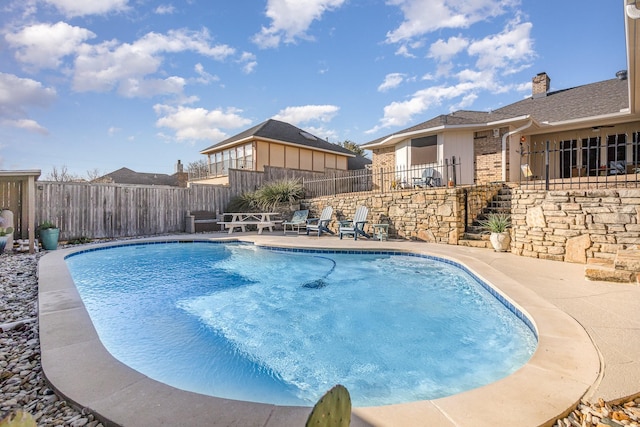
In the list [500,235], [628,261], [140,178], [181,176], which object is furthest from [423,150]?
[140,178]

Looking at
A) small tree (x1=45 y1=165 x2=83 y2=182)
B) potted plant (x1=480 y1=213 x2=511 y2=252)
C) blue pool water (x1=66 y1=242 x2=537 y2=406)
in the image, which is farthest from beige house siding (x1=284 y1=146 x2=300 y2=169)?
small tree (x1=45 y1=165 x2=83 y2=182)

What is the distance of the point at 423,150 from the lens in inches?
588

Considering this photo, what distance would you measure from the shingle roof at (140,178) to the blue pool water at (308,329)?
20546mm

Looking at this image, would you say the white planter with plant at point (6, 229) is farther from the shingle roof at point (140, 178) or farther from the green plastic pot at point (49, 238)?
the shingle roof at point (140, 178)

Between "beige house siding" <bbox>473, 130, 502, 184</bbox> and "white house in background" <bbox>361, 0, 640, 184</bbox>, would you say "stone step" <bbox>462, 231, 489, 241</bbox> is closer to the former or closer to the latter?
"white house in background" <bbox>361, 0, 640, 184</bbox>

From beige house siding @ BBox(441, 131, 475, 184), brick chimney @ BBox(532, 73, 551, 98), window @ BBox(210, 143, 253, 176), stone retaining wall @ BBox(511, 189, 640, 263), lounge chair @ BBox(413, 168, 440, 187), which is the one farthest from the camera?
window @ BBox(210, 143, 253, 176)

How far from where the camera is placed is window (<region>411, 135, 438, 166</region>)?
12713 millimetres

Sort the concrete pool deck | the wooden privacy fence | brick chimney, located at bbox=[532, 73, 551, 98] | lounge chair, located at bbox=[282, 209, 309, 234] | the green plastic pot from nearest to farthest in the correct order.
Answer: the concrete pool deck < the green plastic pot < the wooden privacy fence < lounge chair, located at bbox=[282, 209, 309, 234] < brick chimney, located at bbox=[532, 73, 551, 98]

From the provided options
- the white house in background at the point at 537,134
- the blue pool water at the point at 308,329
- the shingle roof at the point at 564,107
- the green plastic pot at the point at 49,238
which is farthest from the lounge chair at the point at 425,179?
the green plastic pot at the point at 49,238

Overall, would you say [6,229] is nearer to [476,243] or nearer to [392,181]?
[476,243]

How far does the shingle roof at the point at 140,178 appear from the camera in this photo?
24.9 meters

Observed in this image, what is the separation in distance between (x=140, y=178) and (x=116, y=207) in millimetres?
17816

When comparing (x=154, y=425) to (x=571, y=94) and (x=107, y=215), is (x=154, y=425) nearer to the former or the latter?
(x=107, y=215)

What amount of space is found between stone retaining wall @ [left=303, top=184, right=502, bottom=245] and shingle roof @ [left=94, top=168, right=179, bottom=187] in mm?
19776
